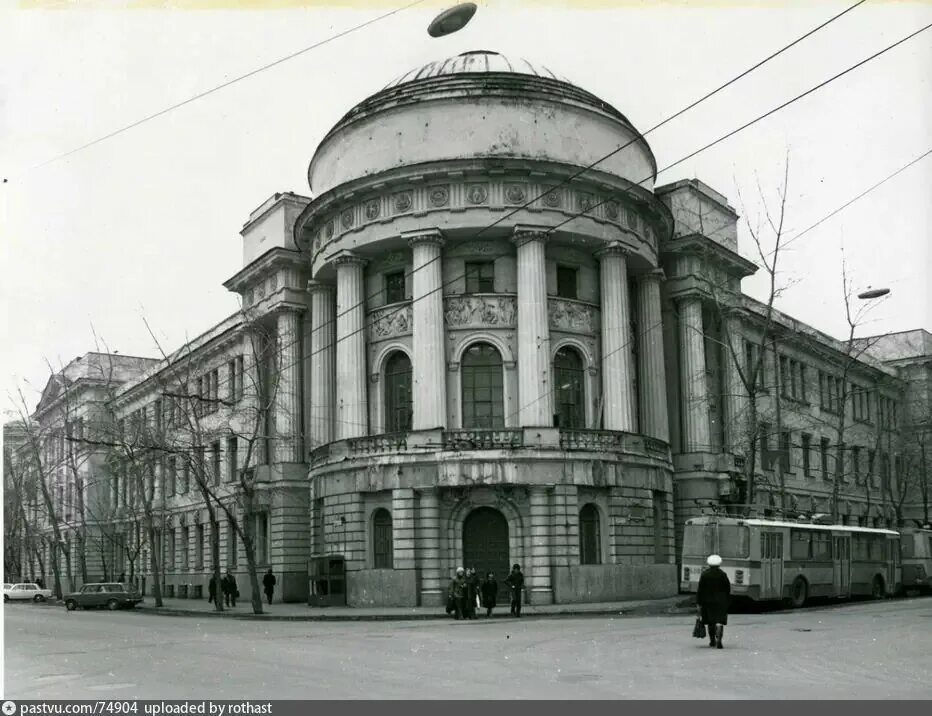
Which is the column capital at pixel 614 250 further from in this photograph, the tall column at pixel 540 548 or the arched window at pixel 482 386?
the tall column at pixel 540 548

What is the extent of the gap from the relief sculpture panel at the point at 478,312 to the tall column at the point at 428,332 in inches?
30.0

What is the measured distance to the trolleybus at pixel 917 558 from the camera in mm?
40688

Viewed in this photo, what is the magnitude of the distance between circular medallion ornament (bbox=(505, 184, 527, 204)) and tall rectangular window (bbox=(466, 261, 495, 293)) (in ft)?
8.07

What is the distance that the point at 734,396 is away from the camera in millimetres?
44812

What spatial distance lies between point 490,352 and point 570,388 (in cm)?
300

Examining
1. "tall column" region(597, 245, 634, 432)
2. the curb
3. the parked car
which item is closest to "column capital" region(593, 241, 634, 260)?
"tall column" region(597, 245, 634, 432)

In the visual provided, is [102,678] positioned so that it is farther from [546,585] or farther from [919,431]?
[919,431]

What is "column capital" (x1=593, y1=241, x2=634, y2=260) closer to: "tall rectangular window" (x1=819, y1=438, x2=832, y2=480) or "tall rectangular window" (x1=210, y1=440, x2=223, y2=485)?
"tall rectangular window" (x1=210, y1=440, x2=223, y2=485)

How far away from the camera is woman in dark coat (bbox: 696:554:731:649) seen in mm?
18438

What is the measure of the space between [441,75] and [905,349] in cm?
3707

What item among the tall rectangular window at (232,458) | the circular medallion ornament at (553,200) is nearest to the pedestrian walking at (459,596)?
the circular medallion ornament at (553,200)

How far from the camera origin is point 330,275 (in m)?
41.0

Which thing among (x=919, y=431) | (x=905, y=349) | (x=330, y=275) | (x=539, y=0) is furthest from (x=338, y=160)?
(x=905, y=349)

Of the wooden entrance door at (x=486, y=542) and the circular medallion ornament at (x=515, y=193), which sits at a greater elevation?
the circular medallion ornament at (x=515, y=193)
